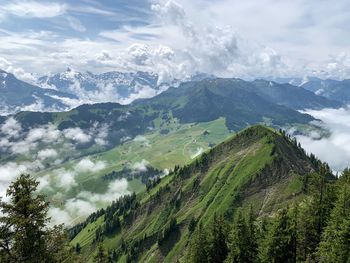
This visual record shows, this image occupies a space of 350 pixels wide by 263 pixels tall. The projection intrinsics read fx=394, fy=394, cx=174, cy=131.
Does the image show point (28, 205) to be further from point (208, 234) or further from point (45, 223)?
point (208, 234)

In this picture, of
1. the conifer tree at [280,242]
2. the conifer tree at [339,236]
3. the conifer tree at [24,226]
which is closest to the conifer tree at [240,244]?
the conifer tree at [280,242]

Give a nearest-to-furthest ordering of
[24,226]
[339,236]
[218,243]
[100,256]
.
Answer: [24,226] < [100,256] < [339,236] < [218,243]

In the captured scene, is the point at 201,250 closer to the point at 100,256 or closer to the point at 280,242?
the point at 280,242

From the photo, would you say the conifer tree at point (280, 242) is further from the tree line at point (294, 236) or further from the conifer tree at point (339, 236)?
the conifer tree at point (339, 236)

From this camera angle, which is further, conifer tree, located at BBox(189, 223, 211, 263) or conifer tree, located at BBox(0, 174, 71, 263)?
conifer tree, located at BBox(189, 223, 211, 263)

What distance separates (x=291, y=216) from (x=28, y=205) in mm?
58802

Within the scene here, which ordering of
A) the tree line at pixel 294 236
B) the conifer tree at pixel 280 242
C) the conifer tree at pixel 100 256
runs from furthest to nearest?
1. the conifer tree at pixel 280 242
2. the tree line at pixel 294 236
3. the conifer tree at pixel 100 256

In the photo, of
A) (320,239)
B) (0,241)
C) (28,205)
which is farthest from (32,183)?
(320,239)

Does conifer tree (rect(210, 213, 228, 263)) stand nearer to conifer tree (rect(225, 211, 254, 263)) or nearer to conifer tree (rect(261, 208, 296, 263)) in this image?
conifer tree (rect(225, 211, 254, 263))

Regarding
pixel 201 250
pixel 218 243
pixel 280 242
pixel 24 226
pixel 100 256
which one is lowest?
pixel 201 250

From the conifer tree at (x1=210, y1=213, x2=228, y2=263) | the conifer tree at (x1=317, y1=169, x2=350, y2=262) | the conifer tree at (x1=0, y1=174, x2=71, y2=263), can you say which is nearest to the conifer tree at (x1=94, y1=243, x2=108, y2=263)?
the conifer tree at (x1=0, y1=174, x2=71, y2=263)

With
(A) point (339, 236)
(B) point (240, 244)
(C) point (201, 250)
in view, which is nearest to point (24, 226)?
(A) point (339, 236)

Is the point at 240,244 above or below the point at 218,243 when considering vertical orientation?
above

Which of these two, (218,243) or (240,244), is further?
(218,243)
